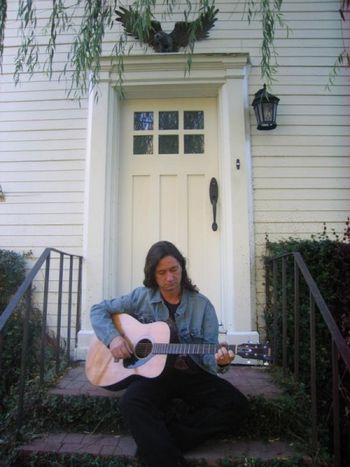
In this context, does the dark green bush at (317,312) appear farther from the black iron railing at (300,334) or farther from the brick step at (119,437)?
the brick step at (119,437)

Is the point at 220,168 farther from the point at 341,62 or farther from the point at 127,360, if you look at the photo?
the point at 127,360

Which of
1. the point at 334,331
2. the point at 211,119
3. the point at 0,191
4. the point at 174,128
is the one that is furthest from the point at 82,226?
the point at 334,331

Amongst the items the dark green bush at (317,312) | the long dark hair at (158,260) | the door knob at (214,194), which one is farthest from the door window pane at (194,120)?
the long dark hair at (158,260)

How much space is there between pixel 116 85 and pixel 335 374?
10.2 ft

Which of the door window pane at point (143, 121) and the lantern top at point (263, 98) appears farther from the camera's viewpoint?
the door window pane at point (143, 121)

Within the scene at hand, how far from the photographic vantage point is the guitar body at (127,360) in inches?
94.3

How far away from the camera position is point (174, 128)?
4.23 meters

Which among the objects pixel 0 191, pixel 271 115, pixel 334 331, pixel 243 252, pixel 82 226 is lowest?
pixel 334 331

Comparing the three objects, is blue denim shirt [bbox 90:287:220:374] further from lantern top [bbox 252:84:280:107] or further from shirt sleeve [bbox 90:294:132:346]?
lantern top [bbox 252:84:280:107]

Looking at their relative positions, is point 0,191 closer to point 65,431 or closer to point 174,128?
point 174,128

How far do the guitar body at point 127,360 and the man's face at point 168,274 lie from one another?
0.84 feet

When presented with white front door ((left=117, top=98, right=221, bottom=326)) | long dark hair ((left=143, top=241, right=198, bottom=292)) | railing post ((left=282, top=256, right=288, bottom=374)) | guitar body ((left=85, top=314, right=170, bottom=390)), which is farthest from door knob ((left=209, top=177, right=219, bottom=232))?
guitar body ((left=85, top=314, right=170, bottom=390))

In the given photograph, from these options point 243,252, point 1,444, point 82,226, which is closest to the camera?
point 1,444

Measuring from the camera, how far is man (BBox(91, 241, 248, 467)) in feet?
6.96
